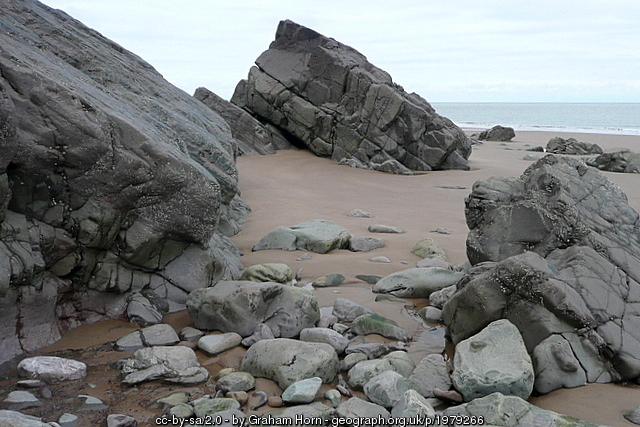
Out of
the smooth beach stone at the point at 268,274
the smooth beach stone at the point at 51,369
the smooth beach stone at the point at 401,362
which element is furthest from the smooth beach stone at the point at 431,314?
the smooth beach stone at the point at 51,369

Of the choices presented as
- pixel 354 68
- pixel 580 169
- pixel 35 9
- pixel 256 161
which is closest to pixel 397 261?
pixel 580 169

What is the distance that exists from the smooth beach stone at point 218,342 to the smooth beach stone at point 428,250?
10.3 feet

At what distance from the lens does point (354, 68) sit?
645 inches

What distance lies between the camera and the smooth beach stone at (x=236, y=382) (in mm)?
3627

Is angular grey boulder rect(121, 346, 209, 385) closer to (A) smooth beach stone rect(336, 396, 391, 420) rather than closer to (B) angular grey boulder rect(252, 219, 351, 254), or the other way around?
(A) smooth beach stone rect(336, 396, 391, 420)

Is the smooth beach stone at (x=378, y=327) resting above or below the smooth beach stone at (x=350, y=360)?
above

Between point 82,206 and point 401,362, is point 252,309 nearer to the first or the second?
point 401,362

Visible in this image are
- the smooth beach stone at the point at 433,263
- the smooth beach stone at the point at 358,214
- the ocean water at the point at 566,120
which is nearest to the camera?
the smooth beach stone at the point at 433,263

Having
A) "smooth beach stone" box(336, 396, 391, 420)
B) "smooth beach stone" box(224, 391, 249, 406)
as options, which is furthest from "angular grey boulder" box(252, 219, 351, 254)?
"smooth beach stone" box(336, 396, 391, 420)

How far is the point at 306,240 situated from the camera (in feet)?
23.5

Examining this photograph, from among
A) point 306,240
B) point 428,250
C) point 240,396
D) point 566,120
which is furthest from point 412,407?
point 566,120

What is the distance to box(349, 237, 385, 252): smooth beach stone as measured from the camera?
283 inches

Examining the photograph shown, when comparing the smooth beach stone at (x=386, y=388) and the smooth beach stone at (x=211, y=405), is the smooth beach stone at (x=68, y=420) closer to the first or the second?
the smooth beach stone at (x=211, y=405)

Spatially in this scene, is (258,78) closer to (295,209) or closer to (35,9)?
(295,209)
